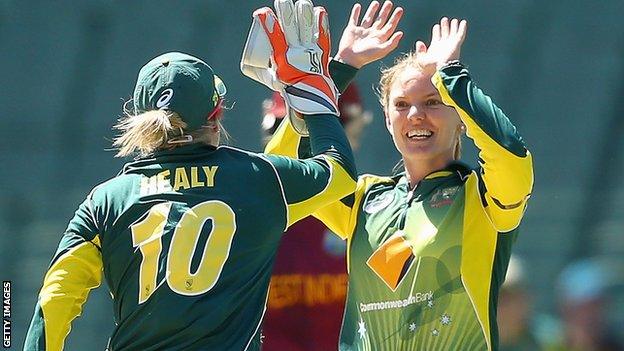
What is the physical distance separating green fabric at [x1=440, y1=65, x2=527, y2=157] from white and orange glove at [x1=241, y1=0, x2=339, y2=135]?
0.24 meters

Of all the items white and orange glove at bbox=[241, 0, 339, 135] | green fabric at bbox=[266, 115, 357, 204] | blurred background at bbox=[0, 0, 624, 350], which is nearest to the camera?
green fabric at bbox=[266, 115, 357, 204]

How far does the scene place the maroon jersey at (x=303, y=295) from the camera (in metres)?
3.27

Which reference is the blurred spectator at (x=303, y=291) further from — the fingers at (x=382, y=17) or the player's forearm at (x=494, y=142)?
the player's forearm at (x=494, y=142)

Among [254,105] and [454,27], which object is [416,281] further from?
[254,105]

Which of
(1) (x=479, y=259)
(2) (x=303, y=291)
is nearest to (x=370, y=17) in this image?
(1) (x=479, y=259)

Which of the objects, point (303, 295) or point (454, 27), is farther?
point (303, 295)

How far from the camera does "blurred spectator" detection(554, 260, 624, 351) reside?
13.4 feet

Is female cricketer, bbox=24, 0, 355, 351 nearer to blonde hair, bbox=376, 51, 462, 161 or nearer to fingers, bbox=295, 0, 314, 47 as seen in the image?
fingers, bbox=295, 0, 314, 47

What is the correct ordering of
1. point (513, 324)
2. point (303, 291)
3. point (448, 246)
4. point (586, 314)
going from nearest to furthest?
1. point (448, 246)
2. point (303, 291)
3. point (513, 324)
4. point (586, 314)

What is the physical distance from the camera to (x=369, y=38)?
2.52 meters

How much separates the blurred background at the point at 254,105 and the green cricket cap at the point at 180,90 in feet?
9.73

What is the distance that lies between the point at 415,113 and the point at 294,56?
26 centimetres

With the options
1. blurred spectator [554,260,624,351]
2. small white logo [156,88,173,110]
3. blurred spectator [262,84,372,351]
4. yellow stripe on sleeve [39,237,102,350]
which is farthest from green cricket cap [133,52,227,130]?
blurred spectator [554,260,624,351]

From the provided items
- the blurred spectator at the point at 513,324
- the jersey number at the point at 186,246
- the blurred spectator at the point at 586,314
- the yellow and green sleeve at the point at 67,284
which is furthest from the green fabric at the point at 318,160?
the blurred spectator at the point at 586,314
